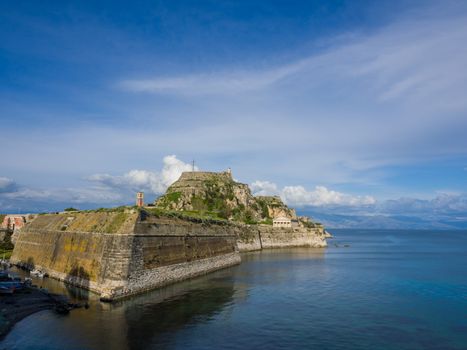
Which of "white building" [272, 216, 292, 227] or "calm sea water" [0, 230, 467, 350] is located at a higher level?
"white building" [272, 216, 292, 227]

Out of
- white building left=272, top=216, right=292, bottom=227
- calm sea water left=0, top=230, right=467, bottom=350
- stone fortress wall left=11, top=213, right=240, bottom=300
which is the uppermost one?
white building left=272, top=216, right=292, bottom=227

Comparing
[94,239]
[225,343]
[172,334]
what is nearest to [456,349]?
[225,343]

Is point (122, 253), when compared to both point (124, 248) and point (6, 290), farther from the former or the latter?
point (6, 290)

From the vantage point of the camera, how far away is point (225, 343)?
2792 cm

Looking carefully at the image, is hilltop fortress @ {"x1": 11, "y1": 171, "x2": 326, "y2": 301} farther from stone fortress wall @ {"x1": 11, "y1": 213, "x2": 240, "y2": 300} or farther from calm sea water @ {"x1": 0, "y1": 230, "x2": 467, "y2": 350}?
calm sea water @ {"x1": 0, "y1": 230, "x2": 467, "y2": 350}

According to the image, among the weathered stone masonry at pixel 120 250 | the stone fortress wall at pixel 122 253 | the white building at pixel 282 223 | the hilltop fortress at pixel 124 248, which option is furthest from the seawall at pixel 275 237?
the stone fortress wall at pixel 122 253

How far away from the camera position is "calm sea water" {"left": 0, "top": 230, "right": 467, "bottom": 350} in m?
27.9

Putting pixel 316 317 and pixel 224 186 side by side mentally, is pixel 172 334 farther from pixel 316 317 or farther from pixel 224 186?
pixel 224 186

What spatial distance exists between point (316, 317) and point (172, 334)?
44.6ft

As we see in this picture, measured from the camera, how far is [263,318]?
34.8m

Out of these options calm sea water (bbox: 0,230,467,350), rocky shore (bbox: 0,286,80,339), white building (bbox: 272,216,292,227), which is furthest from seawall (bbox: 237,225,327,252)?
rocky shore (bbox: 0,286,80,339)

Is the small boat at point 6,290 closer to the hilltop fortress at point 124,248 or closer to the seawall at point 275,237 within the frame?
the hilltop fortress at point 124,248

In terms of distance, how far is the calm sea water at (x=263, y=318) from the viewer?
27.9m

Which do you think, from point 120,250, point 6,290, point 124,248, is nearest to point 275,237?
point 124,248
